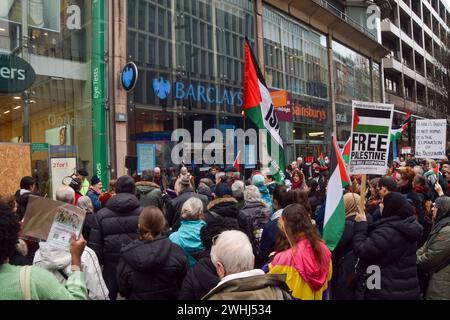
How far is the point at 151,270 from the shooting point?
3.69m

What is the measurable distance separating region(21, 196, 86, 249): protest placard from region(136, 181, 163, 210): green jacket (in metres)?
4.45

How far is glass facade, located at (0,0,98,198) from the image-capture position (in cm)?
1255

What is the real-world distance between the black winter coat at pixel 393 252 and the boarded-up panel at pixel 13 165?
1024cm

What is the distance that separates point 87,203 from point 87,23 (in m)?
10.8

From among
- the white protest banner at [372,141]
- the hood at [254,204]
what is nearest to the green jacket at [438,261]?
the white protest banner at [372,141]

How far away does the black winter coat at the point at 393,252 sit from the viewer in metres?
3.97

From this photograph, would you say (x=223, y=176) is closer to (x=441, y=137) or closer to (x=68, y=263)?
(x=68, y=263)

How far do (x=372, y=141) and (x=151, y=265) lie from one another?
11.2ft

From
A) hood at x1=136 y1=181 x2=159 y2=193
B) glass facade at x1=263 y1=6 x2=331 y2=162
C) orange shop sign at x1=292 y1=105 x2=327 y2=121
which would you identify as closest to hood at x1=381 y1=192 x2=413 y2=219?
hood at x1=136 y1=181 x2=159 y2=193

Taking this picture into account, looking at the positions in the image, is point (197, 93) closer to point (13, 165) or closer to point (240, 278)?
point (13, 165)

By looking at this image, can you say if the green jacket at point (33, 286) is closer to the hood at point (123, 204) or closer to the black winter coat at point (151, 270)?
the black winter coat at point (151, 270)

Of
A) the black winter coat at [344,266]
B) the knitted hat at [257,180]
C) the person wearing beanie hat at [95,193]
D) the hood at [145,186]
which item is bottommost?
the black winter coat at [344,266]

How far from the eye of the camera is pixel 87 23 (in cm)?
1455
